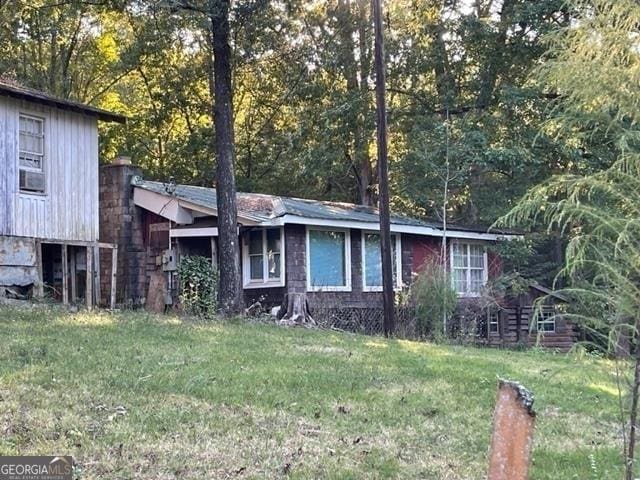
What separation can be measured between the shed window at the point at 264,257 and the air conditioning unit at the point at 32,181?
16.1ft

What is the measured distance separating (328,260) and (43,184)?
6845mm

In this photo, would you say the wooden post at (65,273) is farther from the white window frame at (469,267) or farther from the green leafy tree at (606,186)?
the green leafy tree at (606,186)

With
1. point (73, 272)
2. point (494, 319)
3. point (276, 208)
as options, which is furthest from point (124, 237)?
point (494, 319)

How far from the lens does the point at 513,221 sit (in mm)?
4031

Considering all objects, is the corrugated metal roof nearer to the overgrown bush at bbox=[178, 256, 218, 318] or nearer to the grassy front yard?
the overgrown bush at bbox=[178, 256, 218, 318]

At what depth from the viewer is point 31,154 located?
14.0 metres

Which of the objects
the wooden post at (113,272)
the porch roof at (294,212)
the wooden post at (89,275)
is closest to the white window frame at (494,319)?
the porch roof at (294,212)

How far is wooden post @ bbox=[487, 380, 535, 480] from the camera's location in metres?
2.53

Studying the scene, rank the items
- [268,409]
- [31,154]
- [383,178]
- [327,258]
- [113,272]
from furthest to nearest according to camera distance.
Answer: [327,258], [113,272], [31,154], [383,178], [268,409]

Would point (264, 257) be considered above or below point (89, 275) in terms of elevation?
above

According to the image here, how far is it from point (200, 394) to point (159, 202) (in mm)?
11400

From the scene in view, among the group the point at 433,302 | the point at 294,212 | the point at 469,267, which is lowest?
the point at 433,302

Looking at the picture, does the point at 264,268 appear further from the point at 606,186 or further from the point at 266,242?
the point at 606,186

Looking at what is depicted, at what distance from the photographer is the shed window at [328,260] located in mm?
16750
